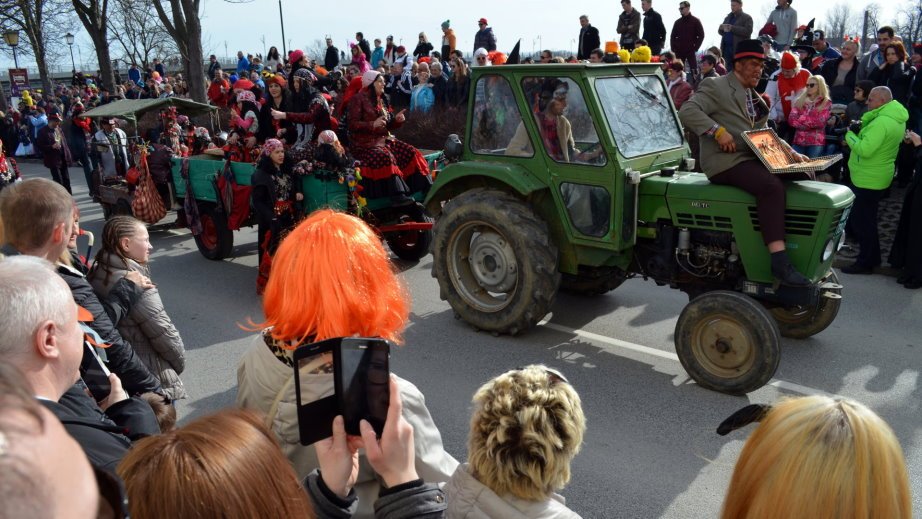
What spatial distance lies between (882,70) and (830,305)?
212 inches

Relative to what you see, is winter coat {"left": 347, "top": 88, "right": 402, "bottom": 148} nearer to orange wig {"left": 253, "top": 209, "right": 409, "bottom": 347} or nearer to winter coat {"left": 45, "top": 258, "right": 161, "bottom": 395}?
winter coat {"left": 45, "top": 258, "right": 161, "bottom": 395}

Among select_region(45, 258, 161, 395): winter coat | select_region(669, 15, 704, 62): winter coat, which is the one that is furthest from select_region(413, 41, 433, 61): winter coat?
select_region(45, 258, 161, 395): winter coat

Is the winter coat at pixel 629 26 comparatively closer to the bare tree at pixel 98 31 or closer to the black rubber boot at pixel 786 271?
the black rubber boot at pixel 786 271

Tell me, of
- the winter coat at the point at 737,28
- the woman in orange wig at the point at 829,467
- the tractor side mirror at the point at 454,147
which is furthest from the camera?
the winter coat at the point at 737,28

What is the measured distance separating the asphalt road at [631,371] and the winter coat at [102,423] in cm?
197

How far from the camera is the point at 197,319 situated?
6.41m

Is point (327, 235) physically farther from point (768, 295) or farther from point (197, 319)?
point (197, 319)

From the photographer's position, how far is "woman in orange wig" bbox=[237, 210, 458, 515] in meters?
1.95

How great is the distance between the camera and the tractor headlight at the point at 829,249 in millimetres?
4496

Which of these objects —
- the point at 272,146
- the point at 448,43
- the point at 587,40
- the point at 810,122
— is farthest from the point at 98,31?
the point at 810,122

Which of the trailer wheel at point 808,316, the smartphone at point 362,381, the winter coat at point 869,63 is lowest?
the trailer wheel at point 808,316

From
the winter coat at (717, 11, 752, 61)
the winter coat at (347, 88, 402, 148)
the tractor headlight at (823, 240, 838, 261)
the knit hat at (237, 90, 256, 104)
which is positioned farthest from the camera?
the winter coat at (717, 11, 752, 61)

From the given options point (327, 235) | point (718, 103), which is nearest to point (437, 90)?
point (718, 103)

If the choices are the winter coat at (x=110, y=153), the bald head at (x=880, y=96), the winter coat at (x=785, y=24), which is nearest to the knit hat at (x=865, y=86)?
the bald head at (x=880, y=96)
